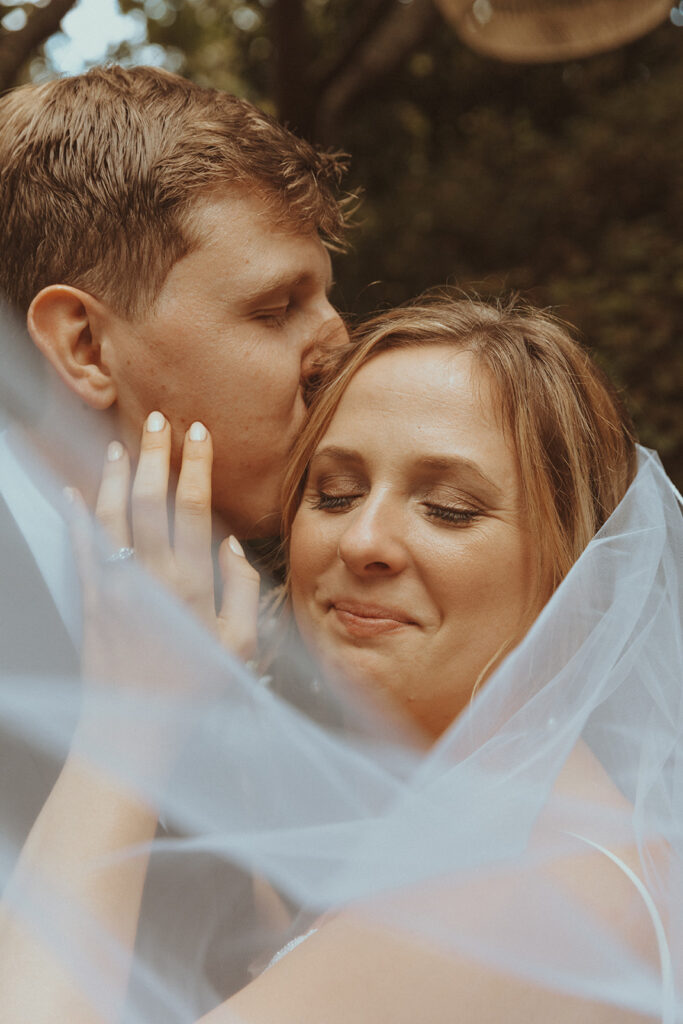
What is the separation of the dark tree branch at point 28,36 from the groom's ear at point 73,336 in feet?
9.09

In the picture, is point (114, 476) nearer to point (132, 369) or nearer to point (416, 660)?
point (132, 369)

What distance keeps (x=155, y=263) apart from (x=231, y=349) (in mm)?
282

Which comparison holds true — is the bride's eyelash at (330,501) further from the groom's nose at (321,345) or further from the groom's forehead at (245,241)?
the groom's forehead at (245,241)

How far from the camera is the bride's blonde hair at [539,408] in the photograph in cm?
219

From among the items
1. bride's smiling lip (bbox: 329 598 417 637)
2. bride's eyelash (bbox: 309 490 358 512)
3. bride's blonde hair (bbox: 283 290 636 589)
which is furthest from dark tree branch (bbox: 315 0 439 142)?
bride's smiling lip (bbox: 329 598 417 637)

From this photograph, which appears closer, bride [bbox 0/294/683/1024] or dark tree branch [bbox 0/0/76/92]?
bride [bbox 0/294/683/1024]

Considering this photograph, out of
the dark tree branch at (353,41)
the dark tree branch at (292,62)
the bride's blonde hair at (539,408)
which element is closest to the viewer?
the bride's blonde hair at (539,408)

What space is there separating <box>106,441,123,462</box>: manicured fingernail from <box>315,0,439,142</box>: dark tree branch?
179 inches

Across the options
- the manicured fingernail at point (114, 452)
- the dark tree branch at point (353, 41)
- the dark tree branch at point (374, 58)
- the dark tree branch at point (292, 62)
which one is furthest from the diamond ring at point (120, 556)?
the dark tree branch at point (353, 41)

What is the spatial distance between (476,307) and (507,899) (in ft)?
4.69

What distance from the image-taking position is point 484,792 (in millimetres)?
1817

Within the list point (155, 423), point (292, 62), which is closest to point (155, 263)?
point (155, 423)

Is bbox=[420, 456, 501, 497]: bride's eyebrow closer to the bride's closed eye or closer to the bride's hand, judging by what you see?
the bride's closed eye

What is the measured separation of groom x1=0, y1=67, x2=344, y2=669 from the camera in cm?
247
